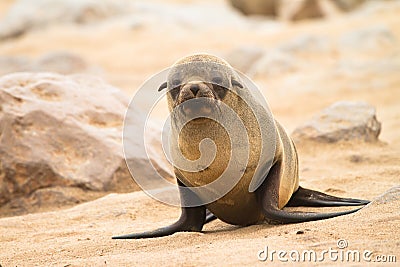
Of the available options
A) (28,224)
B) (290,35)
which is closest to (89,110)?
(28,224)

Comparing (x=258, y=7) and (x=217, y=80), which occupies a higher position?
(x=217, y=80)

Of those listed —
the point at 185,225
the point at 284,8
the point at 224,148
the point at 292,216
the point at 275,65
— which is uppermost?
the point at 224,148

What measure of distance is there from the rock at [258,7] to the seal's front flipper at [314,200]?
1750cm

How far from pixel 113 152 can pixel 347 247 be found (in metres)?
3.19

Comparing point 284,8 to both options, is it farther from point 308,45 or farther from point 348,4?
point 308,45

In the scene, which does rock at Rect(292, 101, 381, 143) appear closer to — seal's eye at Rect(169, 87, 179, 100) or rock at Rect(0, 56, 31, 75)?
seal's eye at Rect(169, 87, 179, 100)

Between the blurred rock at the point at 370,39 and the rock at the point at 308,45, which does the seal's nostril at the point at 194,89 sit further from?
the rock at the point at 308,45

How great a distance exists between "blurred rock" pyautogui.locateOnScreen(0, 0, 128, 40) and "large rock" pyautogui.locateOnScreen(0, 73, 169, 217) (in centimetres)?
1243

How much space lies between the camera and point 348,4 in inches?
826

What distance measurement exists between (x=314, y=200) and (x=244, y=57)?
9.06m

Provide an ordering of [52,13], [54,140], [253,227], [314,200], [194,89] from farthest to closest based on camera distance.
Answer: [52,13]
[54,140]
[314,200]
[253,227]
[194,89]

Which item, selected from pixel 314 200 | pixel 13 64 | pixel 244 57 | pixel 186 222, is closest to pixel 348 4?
pixel 244 57

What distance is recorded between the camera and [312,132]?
6.71 metres

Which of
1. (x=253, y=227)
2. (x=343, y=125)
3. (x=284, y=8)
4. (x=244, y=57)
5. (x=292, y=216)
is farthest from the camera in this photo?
(x=284, y=8)
